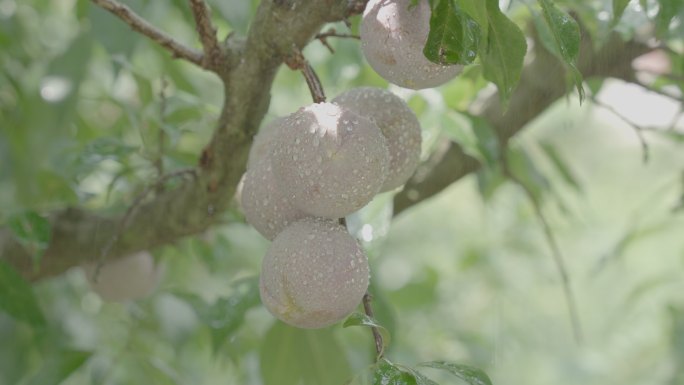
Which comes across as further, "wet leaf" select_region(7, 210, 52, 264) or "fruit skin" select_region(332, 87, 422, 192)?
"wet leaf" select_region(7, 210, 52, 264)

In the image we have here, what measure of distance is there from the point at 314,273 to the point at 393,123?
0.11 metres

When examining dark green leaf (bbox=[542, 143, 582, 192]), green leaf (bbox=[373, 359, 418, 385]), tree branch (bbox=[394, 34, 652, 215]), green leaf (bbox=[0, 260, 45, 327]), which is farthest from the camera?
dark green leaf (bbox=[542, 143, 582, 192])

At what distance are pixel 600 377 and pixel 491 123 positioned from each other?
1346 millimetres

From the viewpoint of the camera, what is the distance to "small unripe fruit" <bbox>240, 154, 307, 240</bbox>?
503 millimetres

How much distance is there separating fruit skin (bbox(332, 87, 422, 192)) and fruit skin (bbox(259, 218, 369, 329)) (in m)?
0.06

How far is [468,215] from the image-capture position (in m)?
2.13

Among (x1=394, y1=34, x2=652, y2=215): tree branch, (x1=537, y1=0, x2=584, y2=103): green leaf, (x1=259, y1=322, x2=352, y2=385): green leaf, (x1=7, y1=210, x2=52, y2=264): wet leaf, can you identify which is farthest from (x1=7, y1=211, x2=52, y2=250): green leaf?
(x1=537, y1=0, x2=584, y2=103): green leaf

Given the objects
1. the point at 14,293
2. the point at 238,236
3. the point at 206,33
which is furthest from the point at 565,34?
the point at 238,236

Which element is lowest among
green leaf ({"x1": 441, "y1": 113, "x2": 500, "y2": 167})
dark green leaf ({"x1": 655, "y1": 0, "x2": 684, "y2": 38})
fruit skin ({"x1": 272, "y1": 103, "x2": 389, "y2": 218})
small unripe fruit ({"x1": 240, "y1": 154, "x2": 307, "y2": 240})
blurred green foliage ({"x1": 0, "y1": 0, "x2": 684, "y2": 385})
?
blurred green foliage ({"x1": 0, "y1": 0, "x2": 684, "y2": 385})

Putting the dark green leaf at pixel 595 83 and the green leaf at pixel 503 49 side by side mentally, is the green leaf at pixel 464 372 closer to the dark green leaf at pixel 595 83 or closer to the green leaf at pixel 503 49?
the green leaf at pixel 503 49

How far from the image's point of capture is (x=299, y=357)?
0.80 metres

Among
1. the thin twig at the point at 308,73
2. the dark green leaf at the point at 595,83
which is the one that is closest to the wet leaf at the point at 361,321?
the thin twig at the point at 308,73

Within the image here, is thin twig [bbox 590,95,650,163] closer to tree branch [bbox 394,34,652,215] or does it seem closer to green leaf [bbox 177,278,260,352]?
tree branch [bbox 394,34,652,215]

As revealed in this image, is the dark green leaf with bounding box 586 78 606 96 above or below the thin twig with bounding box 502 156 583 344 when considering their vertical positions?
above
